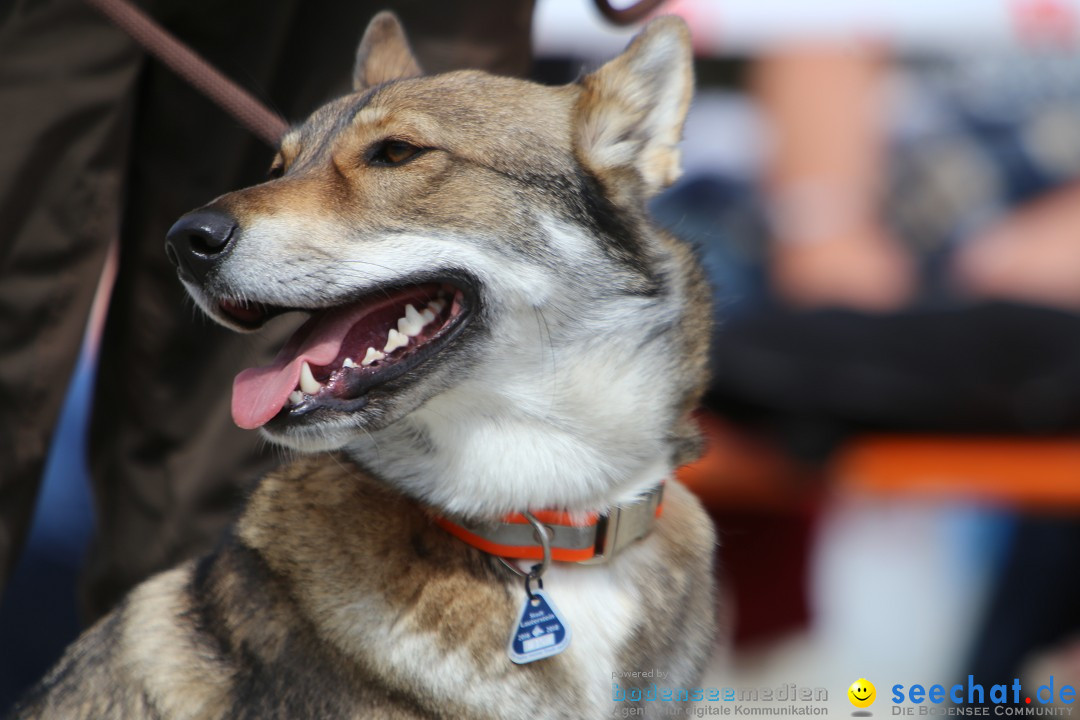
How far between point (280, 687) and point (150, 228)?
1.49m

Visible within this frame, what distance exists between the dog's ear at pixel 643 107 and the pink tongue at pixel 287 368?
0.69 metres

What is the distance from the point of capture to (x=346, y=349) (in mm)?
2234

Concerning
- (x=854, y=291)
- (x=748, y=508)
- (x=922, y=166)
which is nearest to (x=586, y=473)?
(x=748, y=508)

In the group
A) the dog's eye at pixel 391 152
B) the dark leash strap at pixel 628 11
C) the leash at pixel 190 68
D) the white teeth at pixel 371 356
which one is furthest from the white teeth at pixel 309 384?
the dark leash strap at pixel 628 11

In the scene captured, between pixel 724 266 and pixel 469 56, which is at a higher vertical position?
pixel 469 56

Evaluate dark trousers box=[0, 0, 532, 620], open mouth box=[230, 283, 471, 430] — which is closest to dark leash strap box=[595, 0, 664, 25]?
dark trousers box=[0, 0, 532, 620]

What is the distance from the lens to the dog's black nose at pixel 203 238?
2.12 metres

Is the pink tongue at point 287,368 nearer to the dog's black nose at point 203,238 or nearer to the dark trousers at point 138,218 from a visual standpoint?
the dog's black nose at point 203,238

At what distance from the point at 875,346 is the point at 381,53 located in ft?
7.90

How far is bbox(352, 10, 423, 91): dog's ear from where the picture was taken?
9.42 ft

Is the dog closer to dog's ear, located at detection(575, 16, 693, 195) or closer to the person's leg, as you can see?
dog's ear, located at detection(575, 16, 693, 195)

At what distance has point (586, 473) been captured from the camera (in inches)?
91.2

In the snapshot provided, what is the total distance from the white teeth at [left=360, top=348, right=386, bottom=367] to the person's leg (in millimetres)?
948

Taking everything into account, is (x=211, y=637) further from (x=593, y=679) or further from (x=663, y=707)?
(x=663, y=707)
